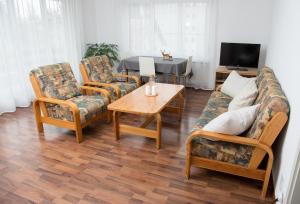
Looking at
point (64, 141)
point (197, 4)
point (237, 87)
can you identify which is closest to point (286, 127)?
point (237, 87)

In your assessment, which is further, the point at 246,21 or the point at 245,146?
the point at 246,21

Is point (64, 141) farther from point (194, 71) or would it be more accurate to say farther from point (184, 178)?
point (194, 71)

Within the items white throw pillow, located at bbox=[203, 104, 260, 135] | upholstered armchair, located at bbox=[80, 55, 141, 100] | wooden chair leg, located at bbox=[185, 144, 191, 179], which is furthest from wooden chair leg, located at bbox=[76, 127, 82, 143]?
white throw pillow, located at bbox=[203, 104, 260, 135]

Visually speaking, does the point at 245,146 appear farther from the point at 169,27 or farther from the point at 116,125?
the point at 169,27

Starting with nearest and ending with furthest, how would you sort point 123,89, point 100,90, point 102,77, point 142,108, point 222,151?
point 222,151
point 142,108
point 100,90
point 123,89
point 102,77

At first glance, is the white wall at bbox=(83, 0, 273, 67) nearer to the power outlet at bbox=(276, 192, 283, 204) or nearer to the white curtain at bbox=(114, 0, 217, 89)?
the white curtain at bbox=(114, 0, 217, 89)

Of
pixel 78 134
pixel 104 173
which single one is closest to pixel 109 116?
pixel 78 134

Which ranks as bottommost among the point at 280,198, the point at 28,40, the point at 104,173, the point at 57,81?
the point at 104,173

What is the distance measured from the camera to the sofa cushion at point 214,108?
2.62 m

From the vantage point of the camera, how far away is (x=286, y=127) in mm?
1947

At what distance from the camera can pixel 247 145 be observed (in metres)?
2.06

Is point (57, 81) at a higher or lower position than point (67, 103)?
higher

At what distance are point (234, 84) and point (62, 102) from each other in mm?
2418

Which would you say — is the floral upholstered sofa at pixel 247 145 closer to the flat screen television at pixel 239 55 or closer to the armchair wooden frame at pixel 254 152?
the armchair wooden frame at pixel 254 152
